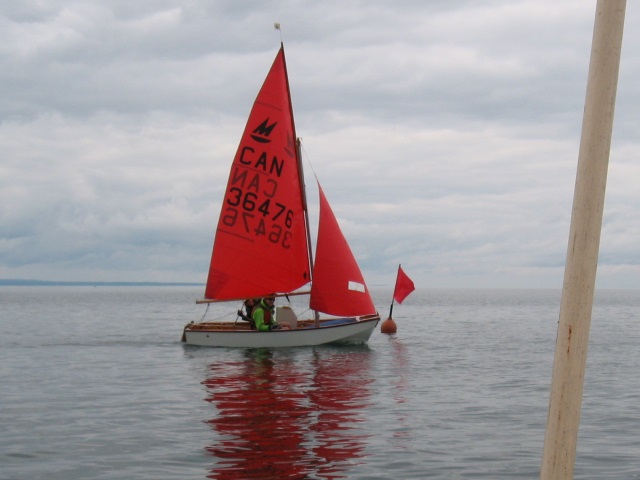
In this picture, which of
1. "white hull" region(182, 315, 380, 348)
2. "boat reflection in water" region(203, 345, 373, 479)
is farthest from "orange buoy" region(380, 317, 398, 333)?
"boat reflection in water" region(203, 345, 373, 479)

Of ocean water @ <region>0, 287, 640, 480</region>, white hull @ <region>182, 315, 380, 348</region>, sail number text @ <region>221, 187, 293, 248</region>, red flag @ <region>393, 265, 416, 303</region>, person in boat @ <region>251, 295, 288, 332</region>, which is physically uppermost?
sail number text @ <region>221, 187, 293, 248</region>

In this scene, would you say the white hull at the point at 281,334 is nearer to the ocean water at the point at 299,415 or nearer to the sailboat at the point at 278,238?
the sailboat at the point at 278,238

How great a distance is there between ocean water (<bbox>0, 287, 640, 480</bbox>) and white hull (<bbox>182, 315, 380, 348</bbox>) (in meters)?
0.67

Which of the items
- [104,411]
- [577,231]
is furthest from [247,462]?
[577,231]

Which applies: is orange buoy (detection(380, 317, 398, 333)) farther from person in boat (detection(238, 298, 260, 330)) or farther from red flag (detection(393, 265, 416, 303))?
person in boat (detection(238, 298, 260, 330))

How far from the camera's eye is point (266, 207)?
38.4 m

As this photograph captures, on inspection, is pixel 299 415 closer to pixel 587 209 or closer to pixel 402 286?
pixel 587 209

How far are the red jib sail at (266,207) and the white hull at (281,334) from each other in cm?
227

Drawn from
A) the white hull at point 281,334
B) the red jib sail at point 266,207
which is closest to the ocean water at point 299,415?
the white hull at point 281,334

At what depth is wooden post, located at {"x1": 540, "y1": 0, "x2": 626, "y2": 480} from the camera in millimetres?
4539

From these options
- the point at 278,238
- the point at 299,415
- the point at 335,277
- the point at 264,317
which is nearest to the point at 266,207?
the point at 278,238

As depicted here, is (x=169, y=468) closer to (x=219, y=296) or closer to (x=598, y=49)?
(x=598, y=49)

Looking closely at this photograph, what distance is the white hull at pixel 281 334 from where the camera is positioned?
36531 mm

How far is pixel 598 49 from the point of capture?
15.1 ft
